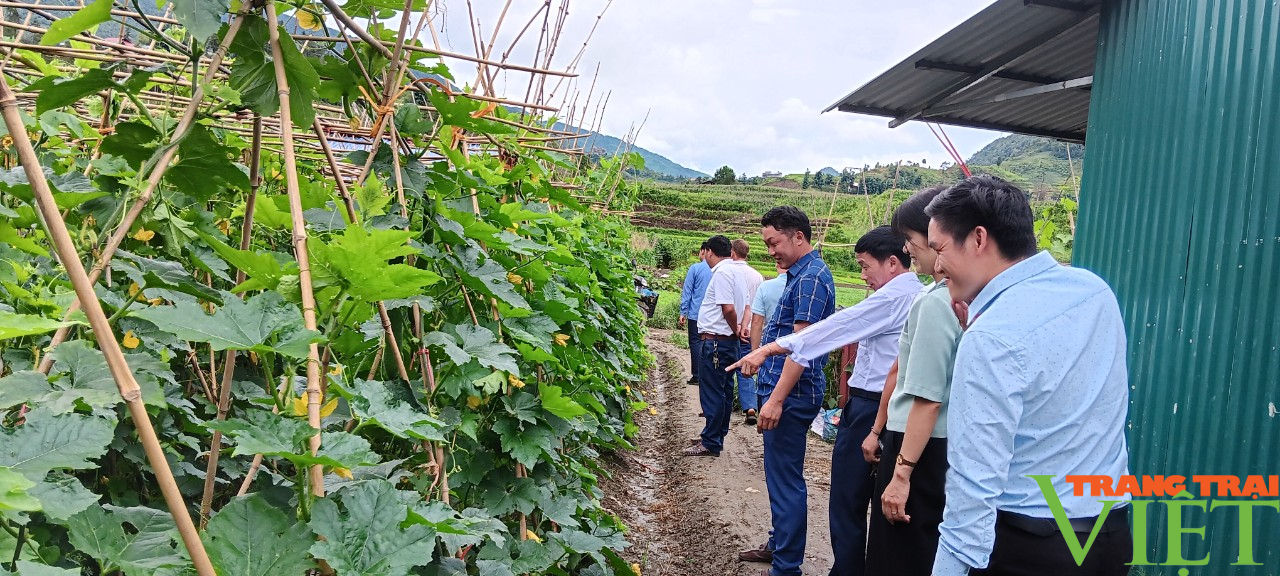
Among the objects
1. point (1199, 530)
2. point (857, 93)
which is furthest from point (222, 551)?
point (857, 93)

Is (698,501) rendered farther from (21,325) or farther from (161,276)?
(21,325)

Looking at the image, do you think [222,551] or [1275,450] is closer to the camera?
[222,551]

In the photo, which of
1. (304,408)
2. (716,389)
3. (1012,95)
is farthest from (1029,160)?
(304,408)

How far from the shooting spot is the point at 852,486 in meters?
3.22

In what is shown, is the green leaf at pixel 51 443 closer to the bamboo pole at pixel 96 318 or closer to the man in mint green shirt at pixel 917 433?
the bamboo pole at pixel 96 318

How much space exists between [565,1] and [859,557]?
267 cm

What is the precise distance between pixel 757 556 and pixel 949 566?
266cm

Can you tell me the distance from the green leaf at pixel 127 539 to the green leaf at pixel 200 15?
617 millimetres

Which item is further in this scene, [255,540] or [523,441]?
[523,441]

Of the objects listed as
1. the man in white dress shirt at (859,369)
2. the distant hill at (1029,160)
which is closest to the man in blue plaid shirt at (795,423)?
the man in white dress shirt at (859,369)

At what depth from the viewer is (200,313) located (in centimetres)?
90

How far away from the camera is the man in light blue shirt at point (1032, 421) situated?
5.36 ft

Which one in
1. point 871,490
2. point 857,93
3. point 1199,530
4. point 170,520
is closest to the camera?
point 170,520

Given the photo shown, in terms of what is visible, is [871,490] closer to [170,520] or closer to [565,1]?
[565,1]
